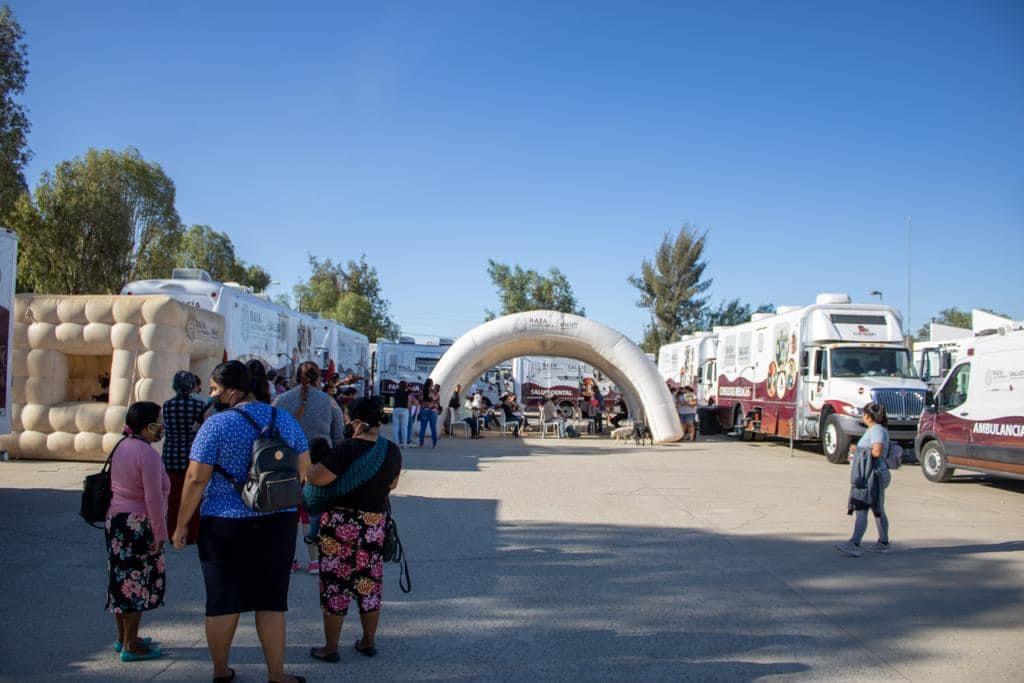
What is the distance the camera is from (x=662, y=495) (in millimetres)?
11930

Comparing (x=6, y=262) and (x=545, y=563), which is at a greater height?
(x=6, y=262)

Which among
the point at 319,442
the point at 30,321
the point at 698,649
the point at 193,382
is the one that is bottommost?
the point at 698,649

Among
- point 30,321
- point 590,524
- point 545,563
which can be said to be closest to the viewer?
point 545,563

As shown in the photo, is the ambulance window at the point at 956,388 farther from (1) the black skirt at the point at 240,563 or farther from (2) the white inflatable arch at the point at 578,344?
(1) the black skirt at the point at 240,563

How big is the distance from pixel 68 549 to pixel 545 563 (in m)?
4.28

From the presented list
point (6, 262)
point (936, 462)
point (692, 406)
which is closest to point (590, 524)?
point (6, 262)

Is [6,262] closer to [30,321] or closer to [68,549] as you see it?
[68,549]

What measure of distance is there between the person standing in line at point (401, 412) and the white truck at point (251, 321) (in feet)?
5.26

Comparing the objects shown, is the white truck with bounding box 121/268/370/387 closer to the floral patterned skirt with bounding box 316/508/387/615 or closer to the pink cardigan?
the pink cardigan

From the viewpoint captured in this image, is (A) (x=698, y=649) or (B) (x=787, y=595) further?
(B) (x=787, y=595)

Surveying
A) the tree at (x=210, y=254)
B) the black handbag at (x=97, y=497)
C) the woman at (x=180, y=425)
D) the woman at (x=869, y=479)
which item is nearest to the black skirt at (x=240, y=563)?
the black handbag at (x=97, y=497)

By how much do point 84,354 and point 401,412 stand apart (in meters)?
6.74

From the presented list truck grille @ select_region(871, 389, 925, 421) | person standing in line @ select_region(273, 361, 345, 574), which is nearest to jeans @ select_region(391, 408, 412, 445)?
truck grille @ select_region(871, 389, 925, 421)

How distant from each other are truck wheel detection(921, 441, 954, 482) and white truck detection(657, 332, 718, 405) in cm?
1089
